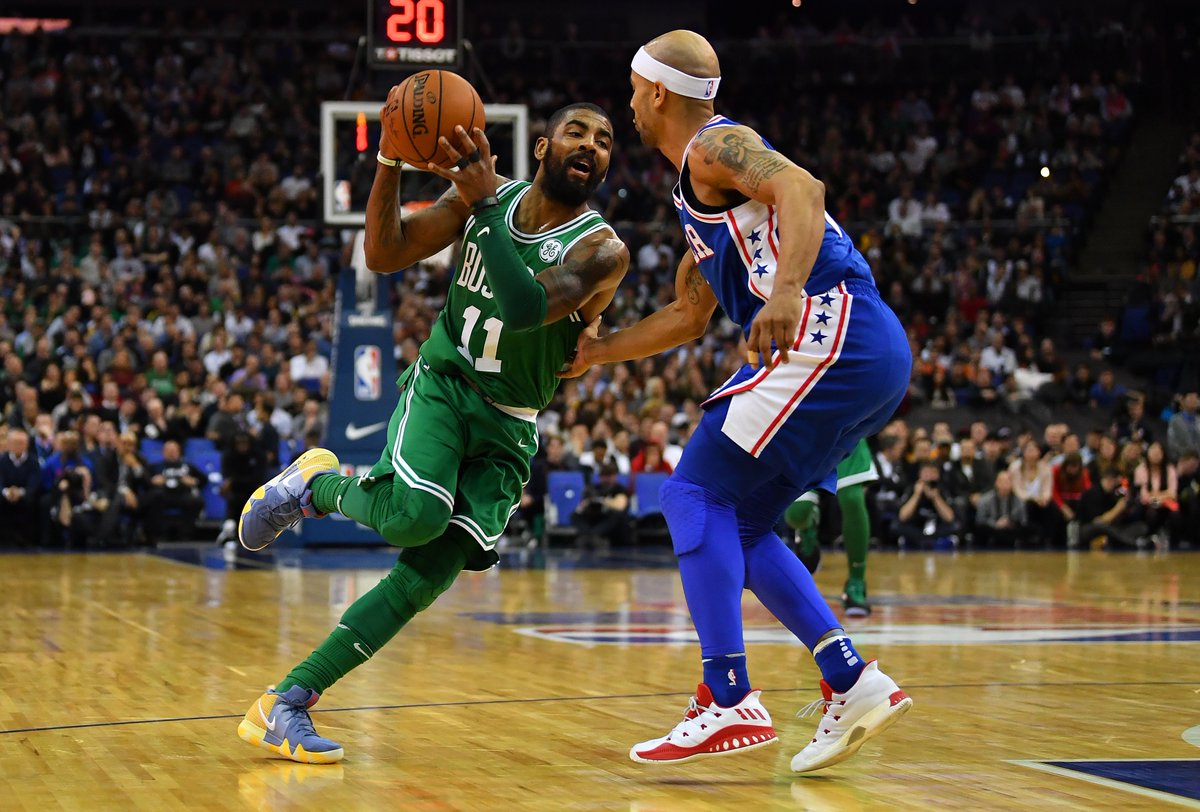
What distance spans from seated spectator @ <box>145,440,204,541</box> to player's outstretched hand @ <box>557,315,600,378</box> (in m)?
11.5

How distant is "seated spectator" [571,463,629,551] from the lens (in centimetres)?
1585

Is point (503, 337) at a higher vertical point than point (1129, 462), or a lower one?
A: higher

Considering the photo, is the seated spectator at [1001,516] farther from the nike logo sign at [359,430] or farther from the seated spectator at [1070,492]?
→ the nike logo sign at [359,430]

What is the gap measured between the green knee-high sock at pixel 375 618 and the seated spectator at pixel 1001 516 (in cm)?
1324

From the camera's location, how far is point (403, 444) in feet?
15.1

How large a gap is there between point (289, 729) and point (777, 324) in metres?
1.75

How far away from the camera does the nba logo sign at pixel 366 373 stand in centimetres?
1470

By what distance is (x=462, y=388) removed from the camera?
4754mm

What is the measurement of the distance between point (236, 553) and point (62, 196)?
33.5ft

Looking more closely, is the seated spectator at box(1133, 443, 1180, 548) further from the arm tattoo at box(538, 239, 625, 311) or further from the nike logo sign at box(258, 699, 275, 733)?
the nike logo sign at box(258, 699, 275, 733)

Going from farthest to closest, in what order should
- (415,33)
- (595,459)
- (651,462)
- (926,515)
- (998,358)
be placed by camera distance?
1. (998,358)
2. (926,515)
3. (651,462)
4. (595,459)
5. (415,33)

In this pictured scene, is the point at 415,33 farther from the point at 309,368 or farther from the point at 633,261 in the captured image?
the point at 633,261

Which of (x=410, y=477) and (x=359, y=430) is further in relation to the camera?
(x=359, y=430)

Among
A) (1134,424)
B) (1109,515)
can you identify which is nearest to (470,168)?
(1109,515)
